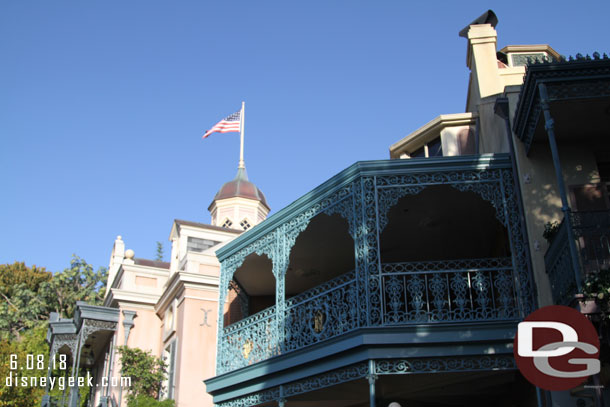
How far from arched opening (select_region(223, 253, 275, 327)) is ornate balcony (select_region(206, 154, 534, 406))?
12cm

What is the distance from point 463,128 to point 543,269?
520cm

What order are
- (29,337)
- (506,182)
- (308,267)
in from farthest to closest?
(29,337) → (308,267) → (506,182)

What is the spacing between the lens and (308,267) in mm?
16219

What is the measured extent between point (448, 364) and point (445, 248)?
5299 mm

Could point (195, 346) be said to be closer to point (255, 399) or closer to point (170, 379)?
point (170, 379)

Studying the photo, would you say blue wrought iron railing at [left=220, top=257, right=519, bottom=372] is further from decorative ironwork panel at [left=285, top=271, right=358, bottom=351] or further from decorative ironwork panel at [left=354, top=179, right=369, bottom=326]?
decorative ironwork panel at [left=354, top=179, right=369, bottom=326]

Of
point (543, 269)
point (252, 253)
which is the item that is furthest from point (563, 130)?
point (252, 253)

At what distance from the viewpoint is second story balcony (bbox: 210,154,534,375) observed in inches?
425

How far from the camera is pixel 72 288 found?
35.4 metres

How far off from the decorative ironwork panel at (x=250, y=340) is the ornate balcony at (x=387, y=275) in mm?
28

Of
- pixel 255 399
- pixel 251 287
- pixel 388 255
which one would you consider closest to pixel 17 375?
pixel 251 287

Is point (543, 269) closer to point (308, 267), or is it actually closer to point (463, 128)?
point (463, 128)

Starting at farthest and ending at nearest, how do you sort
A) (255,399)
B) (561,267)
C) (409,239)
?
(409,239)
(255,399)
(561,267)

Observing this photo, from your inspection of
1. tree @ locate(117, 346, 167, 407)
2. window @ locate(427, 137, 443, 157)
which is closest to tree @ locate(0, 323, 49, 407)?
tree @ locate(117, 346, 167, 407)
